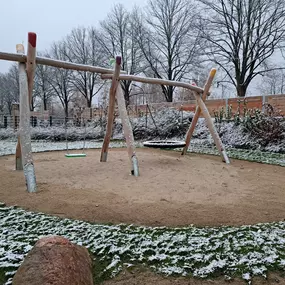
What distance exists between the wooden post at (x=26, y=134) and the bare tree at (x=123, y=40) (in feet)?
70.1

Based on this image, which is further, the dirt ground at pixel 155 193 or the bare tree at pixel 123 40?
the bare tree at pixel 123 40

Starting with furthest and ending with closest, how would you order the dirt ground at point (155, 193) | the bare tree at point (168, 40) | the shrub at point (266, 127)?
the bare tree at point (168, 40) → the shrub at point (266, 127) → the dirt ground at point (155, 193)

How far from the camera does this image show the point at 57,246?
1.54m

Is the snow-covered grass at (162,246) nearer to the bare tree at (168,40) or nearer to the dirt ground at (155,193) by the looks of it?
the dirt ground at (155,193)

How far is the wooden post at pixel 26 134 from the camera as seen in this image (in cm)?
355

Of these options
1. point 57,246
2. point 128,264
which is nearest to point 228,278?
point 128,264

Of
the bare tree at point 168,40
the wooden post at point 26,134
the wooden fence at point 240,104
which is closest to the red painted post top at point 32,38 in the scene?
the wooden post at point 26,134

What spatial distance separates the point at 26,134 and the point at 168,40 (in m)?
22.0

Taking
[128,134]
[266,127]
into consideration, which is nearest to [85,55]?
[266,127]

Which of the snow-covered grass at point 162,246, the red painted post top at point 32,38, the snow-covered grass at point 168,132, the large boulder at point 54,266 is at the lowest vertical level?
the snow-covered grass at point 162,246

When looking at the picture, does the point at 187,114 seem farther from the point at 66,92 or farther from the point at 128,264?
the point at 66,92

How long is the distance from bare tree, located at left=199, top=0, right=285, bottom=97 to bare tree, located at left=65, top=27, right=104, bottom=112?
448 inches

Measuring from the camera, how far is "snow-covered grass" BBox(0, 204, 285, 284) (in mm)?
1771

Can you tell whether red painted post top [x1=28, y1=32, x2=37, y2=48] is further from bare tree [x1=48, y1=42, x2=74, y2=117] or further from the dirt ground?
bare tree [x1=48, y1=42, x2=74, y2=117]
